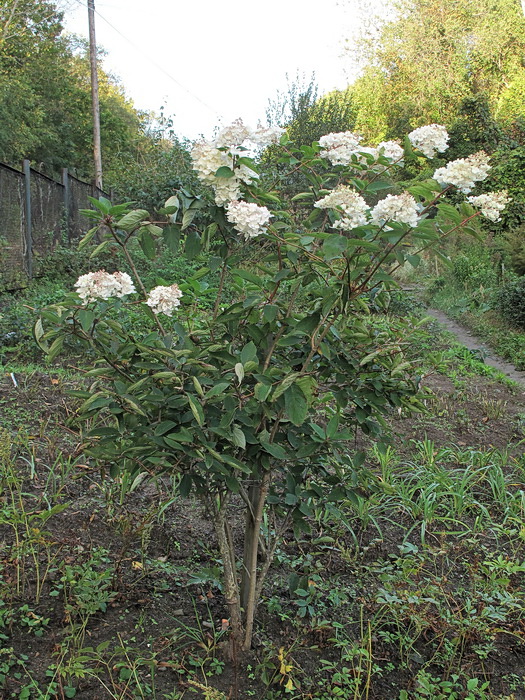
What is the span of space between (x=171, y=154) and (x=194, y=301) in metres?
11.2

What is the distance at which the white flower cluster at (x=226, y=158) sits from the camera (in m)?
1.47

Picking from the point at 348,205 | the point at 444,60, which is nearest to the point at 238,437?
the point at 348,205

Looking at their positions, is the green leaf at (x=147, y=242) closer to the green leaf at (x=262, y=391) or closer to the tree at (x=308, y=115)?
the green leaf at (x=262, y=391)

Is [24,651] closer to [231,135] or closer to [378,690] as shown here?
[378,690]

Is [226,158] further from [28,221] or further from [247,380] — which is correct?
[28,221]

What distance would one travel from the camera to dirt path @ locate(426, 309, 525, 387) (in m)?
6.11

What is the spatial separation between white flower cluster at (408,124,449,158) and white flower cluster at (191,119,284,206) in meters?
0.51

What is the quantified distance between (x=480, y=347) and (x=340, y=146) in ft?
19.5

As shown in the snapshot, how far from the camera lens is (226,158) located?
1483 mm

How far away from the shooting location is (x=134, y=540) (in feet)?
8.02

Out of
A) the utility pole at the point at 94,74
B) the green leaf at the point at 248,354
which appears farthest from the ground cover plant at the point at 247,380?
the utility pole at the point at 94,74

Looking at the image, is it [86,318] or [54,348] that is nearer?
[86,318]

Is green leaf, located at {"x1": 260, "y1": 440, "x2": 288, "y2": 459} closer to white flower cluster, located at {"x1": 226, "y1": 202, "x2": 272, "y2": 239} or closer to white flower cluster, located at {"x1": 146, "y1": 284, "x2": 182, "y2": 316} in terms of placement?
white flower cluster, located at {"x1": 146, "y1": 284, "x2": 182, "y2": 316}

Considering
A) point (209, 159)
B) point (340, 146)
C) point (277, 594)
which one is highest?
point (340, 146)
